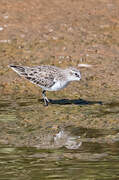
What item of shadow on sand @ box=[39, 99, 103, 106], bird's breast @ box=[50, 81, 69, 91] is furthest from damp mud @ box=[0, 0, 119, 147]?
bird's breast @ box=[50, 81, 69, 91]

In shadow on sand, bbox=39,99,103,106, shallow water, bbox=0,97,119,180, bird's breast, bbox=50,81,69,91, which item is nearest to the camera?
shallow water, bbox=0,97,119,180

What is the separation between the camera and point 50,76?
46.9 ft

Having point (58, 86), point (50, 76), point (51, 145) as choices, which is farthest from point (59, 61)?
point (51, 145)

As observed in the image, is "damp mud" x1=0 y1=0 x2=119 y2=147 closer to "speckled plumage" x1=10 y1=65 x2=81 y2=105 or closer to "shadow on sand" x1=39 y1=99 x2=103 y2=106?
"shadow on sand" x1=39 y1=99 x2=103 y2=106

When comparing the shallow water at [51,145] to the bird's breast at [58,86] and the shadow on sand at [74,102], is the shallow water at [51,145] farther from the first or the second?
the bird's breast at [58,86]

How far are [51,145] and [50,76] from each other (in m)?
3.67

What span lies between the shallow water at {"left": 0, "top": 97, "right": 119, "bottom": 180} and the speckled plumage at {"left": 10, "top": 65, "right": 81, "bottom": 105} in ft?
1.43

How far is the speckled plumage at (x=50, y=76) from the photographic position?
14.2 m

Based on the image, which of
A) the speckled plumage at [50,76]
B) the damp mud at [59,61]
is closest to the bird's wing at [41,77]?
the speckled plumage at [50,76]

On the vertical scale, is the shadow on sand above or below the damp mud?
below

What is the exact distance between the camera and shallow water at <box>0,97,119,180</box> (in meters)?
9.27

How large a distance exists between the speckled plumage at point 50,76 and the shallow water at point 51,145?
1.43 ft

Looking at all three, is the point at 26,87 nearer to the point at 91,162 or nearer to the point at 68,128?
the point at 68,128

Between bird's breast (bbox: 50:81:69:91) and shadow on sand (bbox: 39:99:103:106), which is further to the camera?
shadow on sand (bbox: 39:99:103:106)
